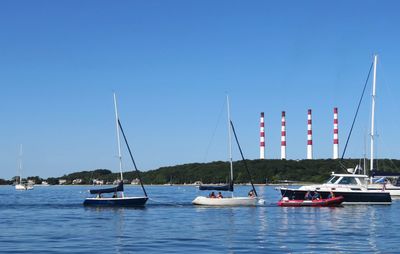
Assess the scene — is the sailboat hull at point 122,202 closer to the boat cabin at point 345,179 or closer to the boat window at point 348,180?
the boat cabin at point 345,179

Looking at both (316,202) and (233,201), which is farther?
(233,201)

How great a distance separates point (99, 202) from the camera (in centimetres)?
8438

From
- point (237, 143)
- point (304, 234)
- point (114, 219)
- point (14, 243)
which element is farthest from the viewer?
point (237, 143)

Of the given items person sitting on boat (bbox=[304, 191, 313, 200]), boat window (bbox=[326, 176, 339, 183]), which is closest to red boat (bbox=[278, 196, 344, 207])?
person sitting on boat (bbox=[304, 191, 313, 200])

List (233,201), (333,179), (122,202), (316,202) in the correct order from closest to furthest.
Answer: (316,202) < (122,202) < (233,201) < (333,179)

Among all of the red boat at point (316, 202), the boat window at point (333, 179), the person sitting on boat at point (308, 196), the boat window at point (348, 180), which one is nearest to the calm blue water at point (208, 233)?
the red boat at point (316, 202)

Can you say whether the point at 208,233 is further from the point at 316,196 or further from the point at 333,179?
the point at 333,179

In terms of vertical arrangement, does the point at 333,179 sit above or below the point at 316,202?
above

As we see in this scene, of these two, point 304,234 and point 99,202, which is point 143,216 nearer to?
point 99,202

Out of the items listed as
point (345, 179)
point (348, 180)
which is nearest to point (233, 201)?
point (345, 179)

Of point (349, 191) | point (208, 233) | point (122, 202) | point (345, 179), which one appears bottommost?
point (208, 233)

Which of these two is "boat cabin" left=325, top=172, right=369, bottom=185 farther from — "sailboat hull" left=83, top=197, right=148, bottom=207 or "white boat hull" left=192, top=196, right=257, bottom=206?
"sailboat hull" left=83, top=197, right=148, bottom=207

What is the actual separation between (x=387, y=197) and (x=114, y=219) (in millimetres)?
36384

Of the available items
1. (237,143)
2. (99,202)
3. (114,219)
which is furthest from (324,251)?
(237,143)
